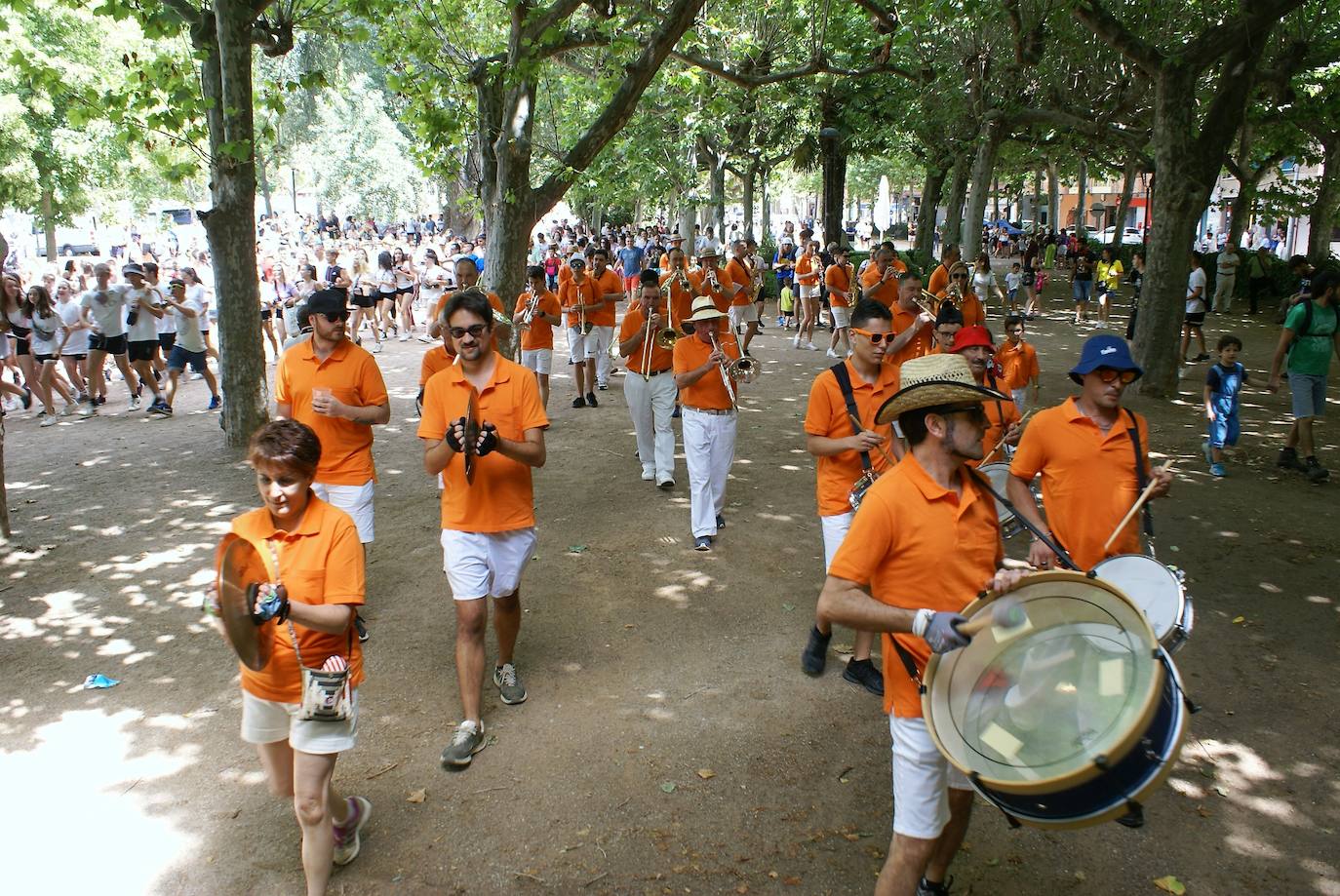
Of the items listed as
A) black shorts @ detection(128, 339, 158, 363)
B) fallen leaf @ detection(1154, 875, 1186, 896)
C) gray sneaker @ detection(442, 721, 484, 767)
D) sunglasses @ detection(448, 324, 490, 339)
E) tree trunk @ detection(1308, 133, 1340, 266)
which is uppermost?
tree trunk @ detection(1308, 133, 1340, 266)

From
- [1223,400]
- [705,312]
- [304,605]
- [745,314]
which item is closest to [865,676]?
[705,312]

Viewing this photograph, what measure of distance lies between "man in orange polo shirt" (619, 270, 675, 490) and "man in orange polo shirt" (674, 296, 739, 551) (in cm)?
141


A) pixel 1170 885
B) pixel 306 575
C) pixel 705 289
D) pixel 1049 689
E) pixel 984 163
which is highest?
pixel 984 163

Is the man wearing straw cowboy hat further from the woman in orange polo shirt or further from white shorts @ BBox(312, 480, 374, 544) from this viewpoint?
white shorts @ BBox(312, 480, 374, 544)

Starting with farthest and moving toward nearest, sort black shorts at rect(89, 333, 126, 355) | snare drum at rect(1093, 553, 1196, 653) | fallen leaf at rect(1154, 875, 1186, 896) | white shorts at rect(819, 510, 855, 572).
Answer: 1. black shorts at rect(89, 333, 126, 355)
2. white shorts at rect(819, 510, 855, 572)
3. fallen leaf at rect(1154, 875, 1186, 896)
4. snare drum at rect(1093, 553, 1196, 653)

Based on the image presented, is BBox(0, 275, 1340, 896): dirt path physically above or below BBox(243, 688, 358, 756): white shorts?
below

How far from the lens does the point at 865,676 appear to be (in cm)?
554

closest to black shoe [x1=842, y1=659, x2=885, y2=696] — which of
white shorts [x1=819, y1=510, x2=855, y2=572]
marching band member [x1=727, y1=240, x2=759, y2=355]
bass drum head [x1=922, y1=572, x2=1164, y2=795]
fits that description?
white shorts [x1=819, y1=510, x2=855, y2=572]

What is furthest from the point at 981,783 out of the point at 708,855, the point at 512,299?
the point at 512,299

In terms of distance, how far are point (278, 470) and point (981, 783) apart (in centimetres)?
246

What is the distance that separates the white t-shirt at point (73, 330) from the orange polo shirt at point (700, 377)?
10101 millimetres

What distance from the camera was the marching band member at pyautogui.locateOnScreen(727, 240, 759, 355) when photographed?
15965mm

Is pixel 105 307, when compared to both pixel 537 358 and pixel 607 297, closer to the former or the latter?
pixel 537 358

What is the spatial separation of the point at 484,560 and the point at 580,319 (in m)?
8.33
